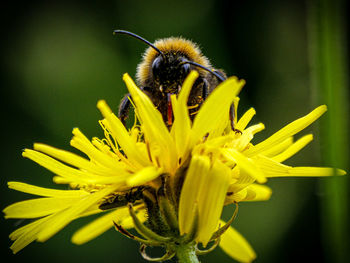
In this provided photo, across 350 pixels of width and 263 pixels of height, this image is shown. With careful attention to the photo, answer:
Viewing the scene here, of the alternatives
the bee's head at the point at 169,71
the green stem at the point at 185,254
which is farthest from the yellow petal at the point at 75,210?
the bee's head at the point at 169,71

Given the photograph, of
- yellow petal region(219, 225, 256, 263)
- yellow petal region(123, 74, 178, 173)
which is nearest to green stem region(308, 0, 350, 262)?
yellow petal region(123, 74, 178, 173)

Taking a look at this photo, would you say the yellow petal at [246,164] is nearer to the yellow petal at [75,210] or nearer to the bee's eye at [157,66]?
the yellow petal at [75,210]

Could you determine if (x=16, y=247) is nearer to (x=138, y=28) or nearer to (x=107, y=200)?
(x=107, y=200)

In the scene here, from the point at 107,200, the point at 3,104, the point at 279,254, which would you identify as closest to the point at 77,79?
the point at 3,104

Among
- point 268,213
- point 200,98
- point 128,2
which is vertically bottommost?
point 268,213

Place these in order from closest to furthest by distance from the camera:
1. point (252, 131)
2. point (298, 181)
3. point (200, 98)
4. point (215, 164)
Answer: point (215, 164) → point (252, 131) → point (200, 98) → point (298, 181)

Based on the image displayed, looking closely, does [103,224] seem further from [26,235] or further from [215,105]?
[215,105]
